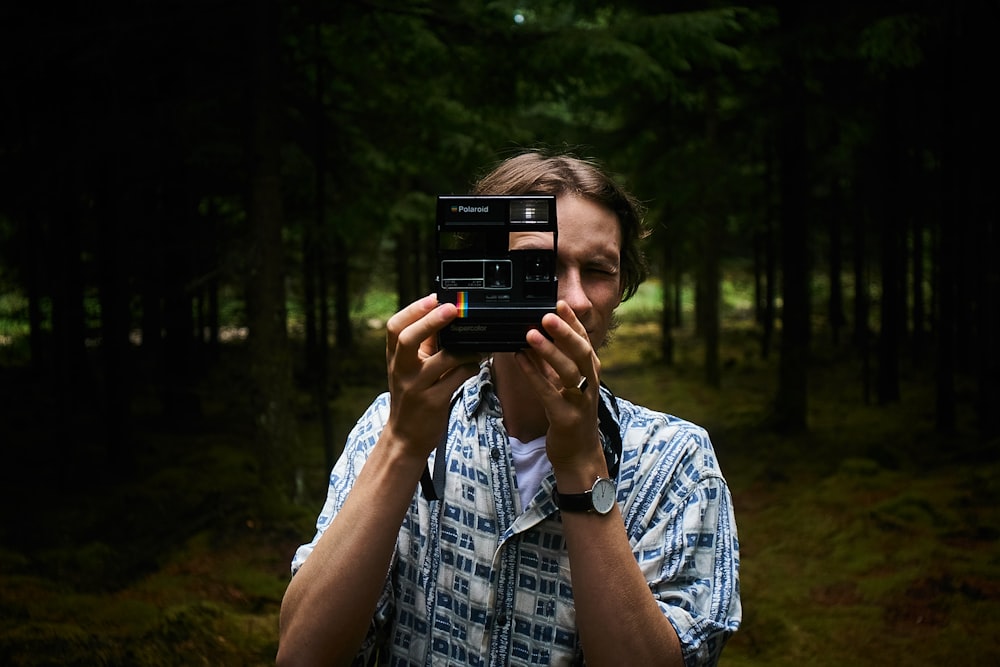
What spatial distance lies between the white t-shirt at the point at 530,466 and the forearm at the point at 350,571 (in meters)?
0.31

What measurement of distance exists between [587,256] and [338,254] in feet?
42.8

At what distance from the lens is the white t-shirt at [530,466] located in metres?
1.91

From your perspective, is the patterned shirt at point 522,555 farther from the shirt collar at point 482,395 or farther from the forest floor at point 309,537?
the forest floor at point 309,537

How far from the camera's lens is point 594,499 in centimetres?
162

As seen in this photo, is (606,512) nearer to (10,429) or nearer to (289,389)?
(289,389)

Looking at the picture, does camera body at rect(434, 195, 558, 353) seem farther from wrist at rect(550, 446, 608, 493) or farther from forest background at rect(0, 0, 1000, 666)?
forest background at rect(0, 0, 1000, 666)

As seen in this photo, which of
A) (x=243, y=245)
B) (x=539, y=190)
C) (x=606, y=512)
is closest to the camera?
(x=606, y=512)

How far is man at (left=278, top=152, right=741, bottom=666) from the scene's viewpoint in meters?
1.63

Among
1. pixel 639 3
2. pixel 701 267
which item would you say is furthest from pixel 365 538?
pixel 701 267

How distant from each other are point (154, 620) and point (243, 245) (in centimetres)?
390

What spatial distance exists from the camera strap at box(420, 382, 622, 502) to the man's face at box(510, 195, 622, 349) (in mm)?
186

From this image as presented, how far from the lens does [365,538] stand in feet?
5.44

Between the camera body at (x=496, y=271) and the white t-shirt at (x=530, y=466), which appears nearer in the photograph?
the camera body at (x=496, y=271)

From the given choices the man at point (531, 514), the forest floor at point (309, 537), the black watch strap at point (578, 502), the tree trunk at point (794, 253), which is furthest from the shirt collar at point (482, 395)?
the tree trunk at point (794, 253)
